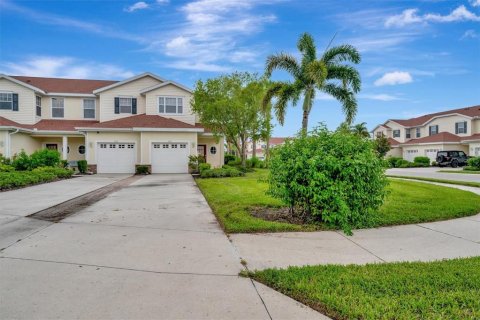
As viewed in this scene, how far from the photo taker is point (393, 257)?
4523 millimetres

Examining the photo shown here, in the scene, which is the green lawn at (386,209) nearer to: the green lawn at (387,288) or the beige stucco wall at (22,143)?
the green lawn at (387,288)

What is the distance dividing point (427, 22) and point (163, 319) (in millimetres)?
18648

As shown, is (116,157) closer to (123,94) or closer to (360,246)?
(123,94)

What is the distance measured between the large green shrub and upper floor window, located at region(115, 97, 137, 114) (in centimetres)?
2063

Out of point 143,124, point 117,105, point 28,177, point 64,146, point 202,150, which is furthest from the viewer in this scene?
point 202,150

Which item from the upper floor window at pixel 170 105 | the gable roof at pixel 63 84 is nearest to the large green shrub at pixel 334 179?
the upper floor window at pixel 170 105

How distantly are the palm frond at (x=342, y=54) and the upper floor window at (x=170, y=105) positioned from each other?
11.8 meters

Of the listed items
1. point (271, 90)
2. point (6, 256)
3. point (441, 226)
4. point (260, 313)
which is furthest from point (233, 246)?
point (271, 90)

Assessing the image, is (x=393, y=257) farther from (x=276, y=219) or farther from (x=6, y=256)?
(x=6, y=256)

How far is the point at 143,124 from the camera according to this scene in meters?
21.9

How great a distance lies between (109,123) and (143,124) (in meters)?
2.76

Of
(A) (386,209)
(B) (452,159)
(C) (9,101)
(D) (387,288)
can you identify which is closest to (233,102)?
(A) (386,209)

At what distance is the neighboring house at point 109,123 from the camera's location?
71.9 feet

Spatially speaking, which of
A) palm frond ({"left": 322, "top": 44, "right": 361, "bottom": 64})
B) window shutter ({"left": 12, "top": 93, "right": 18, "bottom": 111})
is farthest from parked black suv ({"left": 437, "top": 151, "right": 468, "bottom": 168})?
window shutter ({"left": 12, "top": 93, "right": 18, "bottom": 111})
